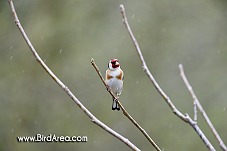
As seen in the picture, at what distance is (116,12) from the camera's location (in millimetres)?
6371

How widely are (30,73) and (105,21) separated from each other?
4.35 feet

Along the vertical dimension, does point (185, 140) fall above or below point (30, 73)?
below

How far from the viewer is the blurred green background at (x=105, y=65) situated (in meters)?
6.05

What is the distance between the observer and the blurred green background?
6.05m

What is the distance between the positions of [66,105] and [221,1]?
273cm

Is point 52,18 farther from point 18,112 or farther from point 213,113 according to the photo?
point 213,113

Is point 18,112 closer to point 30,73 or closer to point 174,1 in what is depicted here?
point 30,73

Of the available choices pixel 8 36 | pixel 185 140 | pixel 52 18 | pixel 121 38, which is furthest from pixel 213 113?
pixel 8 36

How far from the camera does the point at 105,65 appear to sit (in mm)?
5984

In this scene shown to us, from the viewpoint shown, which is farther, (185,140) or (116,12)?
(116,12)

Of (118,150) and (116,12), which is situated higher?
(116,12)

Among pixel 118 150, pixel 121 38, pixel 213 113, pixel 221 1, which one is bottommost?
pixel 118 150

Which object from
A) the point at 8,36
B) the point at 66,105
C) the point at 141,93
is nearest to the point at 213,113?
the point at 141,93

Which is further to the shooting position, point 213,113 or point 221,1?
point 221,1
